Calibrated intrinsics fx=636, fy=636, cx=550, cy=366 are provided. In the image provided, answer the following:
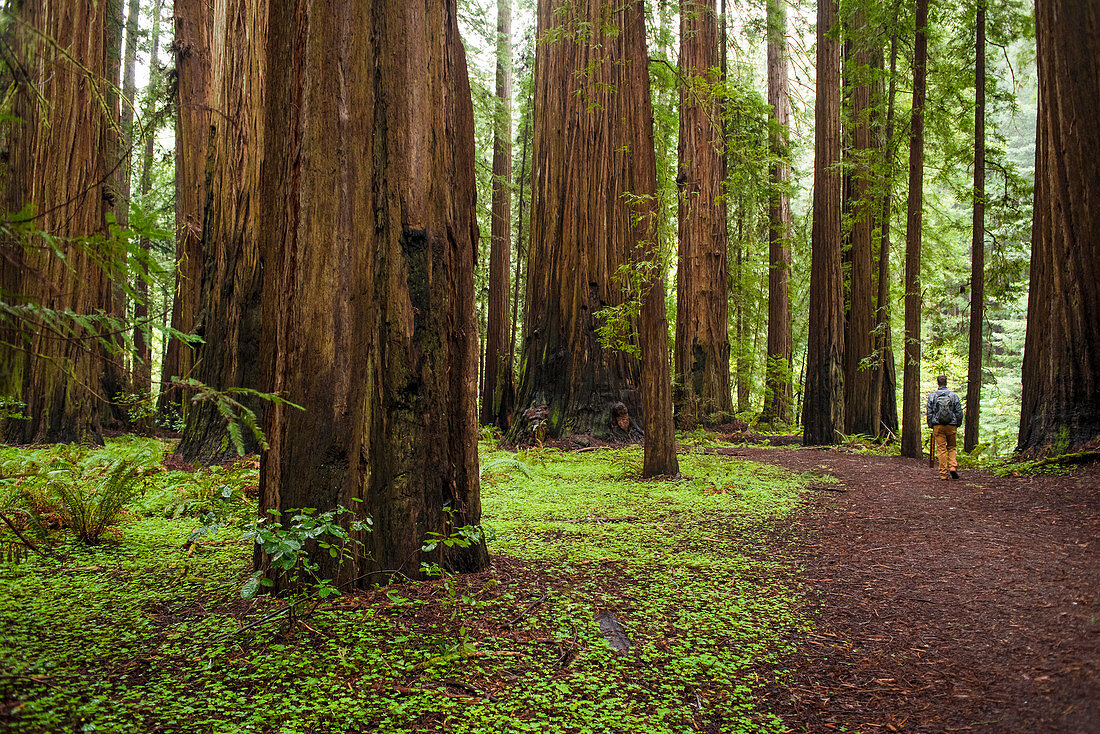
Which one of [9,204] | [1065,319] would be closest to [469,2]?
[9,204]

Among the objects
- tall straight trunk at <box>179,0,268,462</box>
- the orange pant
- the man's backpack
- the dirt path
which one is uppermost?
tall straight trunk at <box>179,0,268,462</box>

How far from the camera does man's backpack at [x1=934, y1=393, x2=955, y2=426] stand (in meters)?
8.02

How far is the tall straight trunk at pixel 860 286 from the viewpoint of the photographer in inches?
476

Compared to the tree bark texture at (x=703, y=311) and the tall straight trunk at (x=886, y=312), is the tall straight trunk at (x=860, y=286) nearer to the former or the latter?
the tall straight trunk at (x=886, y=312)

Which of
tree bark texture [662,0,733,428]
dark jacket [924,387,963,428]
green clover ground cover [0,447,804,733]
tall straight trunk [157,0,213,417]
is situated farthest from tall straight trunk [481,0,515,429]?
green clover ground cover [0,447,804,733]

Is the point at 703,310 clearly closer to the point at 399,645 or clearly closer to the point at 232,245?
the point at 232,245

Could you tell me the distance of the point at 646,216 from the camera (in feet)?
23.3

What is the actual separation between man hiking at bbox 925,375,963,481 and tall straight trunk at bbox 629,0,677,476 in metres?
3.54

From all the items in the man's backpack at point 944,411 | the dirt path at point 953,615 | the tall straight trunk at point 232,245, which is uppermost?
the tall straight trunk at point 232,245

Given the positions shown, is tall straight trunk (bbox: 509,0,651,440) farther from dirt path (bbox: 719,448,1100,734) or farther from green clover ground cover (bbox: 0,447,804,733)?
green clover ground cover (bbox: 0,447,804,733)

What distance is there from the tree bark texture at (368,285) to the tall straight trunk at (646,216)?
3.93 meters

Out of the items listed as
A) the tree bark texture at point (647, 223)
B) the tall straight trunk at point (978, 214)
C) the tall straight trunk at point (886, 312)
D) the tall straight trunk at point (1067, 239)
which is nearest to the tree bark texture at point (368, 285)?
the tree bark texture at point (647, 223)

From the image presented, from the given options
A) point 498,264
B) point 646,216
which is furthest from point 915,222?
point 498,264

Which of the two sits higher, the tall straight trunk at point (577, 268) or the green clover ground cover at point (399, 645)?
the tall straight trunk at point (577, 268)
